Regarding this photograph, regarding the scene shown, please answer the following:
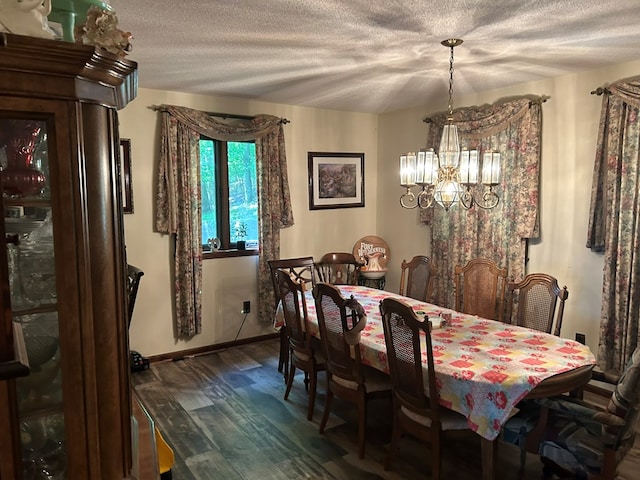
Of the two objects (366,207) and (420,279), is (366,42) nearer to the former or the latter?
(420,279)

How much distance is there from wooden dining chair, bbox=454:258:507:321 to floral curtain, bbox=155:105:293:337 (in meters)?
2.04

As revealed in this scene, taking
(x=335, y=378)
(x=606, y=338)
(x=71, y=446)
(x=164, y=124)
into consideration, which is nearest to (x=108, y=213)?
(x=71, y=446)

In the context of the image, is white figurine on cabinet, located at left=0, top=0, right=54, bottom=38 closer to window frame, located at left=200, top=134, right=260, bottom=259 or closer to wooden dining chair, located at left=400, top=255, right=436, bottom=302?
wooden dining chair, located at left=400, top=255, right=436, bottom=302

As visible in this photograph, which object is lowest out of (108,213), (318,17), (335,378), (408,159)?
(335,378)

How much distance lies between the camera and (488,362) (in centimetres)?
237

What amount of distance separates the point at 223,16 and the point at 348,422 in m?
2.71

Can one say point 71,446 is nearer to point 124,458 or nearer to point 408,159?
point 124,458

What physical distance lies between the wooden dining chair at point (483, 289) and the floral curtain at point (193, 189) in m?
2.04

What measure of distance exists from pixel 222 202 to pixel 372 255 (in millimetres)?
1896

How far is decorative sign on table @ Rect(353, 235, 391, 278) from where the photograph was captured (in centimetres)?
546

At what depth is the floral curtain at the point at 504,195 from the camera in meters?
4.09

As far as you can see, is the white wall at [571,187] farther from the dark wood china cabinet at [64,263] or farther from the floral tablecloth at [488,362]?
Answer: the dark wood china cabinet at [64,263]

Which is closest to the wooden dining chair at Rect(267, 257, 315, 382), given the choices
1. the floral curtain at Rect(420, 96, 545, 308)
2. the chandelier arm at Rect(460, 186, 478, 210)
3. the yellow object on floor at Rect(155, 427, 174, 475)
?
the chandelier arm at Rect(460, 186, 478, 210)

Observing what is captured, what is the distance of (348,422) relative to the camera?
10.8 ft
